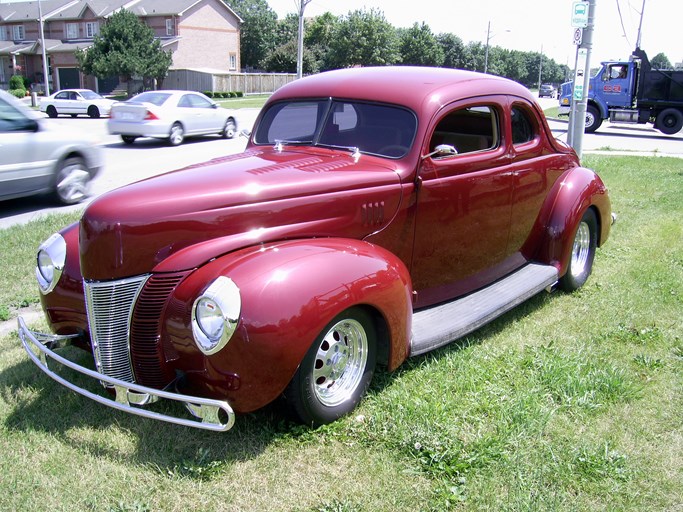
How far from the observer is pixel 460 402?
143 inches

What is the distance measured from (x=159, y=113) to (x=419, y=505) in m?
15.2

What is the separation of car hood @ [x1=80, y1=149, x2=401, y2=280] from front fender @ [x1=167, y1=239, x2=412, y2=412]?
0.50 ft

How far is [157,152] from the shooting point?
49.3 feet

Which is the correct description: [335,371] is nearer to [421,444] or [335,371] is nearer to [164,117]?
[421,444]

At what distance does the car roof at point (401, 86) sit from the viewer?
420cm

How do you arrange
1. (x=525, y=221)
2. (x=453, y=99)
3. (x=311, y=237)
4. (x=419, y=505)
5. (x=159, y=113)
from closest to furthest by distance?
(x=419, y=505)
(x=311, y=237)
(x=453, y=99)
(x=525, y=221)
(x=159, y=113)

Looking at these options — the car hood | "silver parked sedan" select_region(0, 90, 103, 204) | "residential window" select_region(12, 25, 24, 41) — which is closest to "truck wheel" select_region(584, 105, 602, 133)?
"silver parked sedan" select_region(0, 90, 103, 204)

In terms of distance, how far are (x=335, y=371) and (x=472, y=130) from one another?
7.60 ft

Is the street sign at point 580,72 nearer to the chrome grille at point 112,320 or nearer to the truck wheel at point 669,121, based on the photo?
the chrome grille at point 112,320

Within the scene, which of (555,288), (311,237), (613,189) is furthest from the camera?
(613,189)

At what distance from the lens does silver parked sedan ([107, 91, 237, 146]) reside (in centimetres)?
1625

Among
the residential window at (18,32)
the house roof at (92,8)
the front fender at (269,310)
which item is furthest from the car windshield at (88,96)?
the residential window at (18,32)

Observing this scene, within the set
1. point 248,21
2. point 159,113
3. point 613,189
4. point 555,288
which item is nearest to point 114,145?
point 159,113

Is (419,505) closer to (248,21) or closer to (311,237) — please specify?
(311,237)
